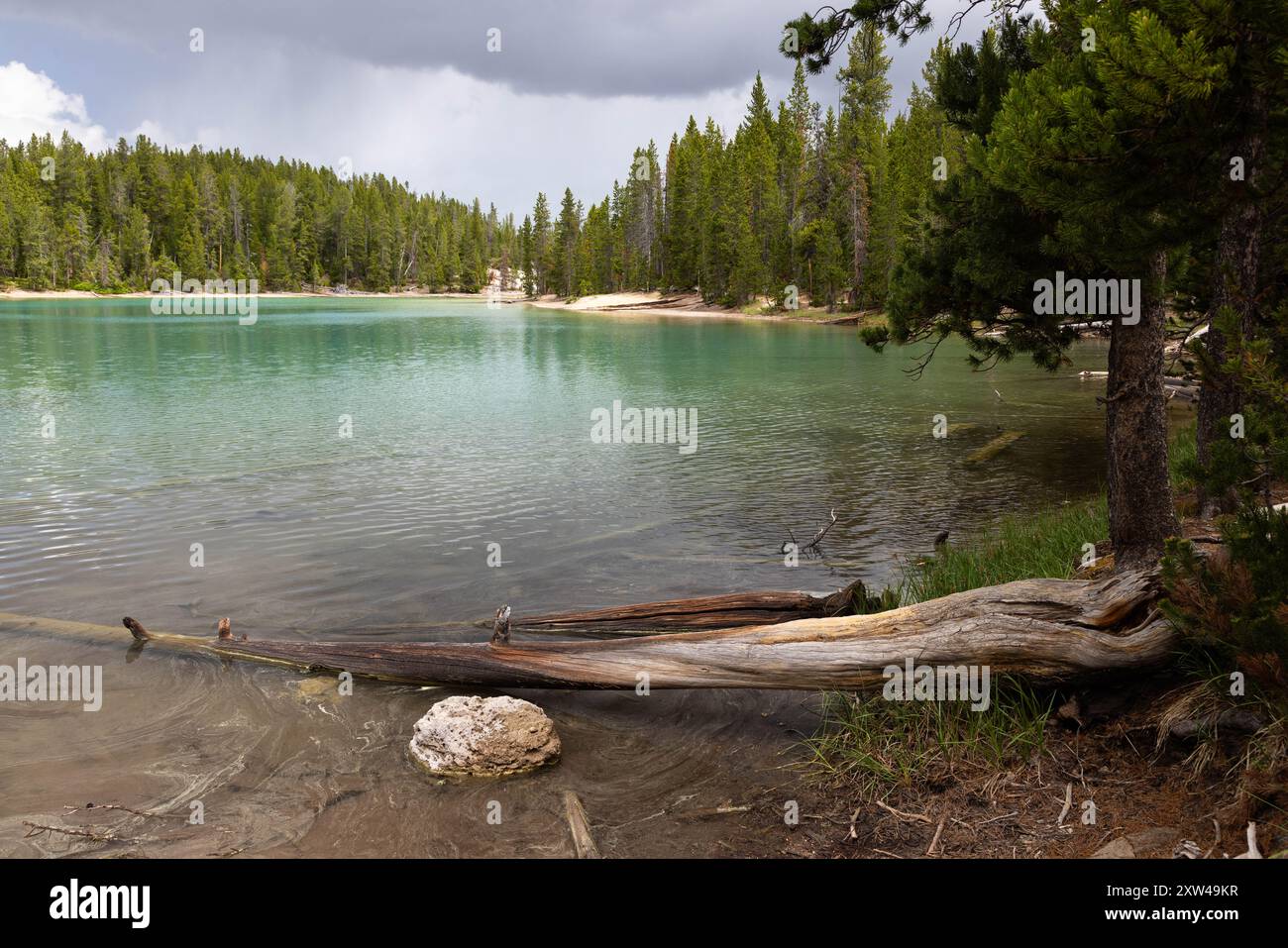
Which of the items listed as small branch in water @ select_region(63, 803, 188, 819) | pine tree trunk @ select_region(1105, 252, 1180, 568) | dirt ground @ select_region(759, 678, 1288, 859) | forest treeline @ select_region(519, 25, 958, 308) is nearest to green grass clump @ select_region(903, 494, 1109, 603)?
pine tree trunk @ select_region(1105, 252, 1180, 568)

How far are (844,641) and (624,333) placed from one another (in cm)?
6217

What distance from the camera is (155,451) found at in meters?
20.3

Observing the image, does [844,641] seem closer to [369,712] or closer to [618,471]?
[369,712]

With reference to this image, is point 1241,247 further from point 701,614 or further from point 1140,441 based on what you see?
point 701,614

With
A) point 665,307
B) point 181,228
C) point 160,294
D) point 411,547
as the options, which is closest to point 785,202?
point 665,307

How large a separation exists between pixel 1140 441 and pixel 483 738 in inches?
260

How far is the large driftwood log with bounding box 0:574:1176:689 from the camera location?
235 inches

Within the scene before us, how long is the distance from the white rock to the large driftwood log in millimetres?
805

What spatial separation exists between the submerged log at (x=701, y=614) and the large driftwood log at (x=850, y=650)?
3.67 ft

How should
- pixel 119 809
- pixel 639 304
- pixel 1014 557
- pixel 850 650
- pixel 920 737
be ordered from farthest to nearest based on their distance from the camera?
pixel 639 304, pixel 1014 557, pixel 850 650, pixel 119 809, pixel 920 737

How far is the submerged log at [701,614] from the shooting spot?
332 inches

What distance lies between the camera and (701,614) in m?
8.82
